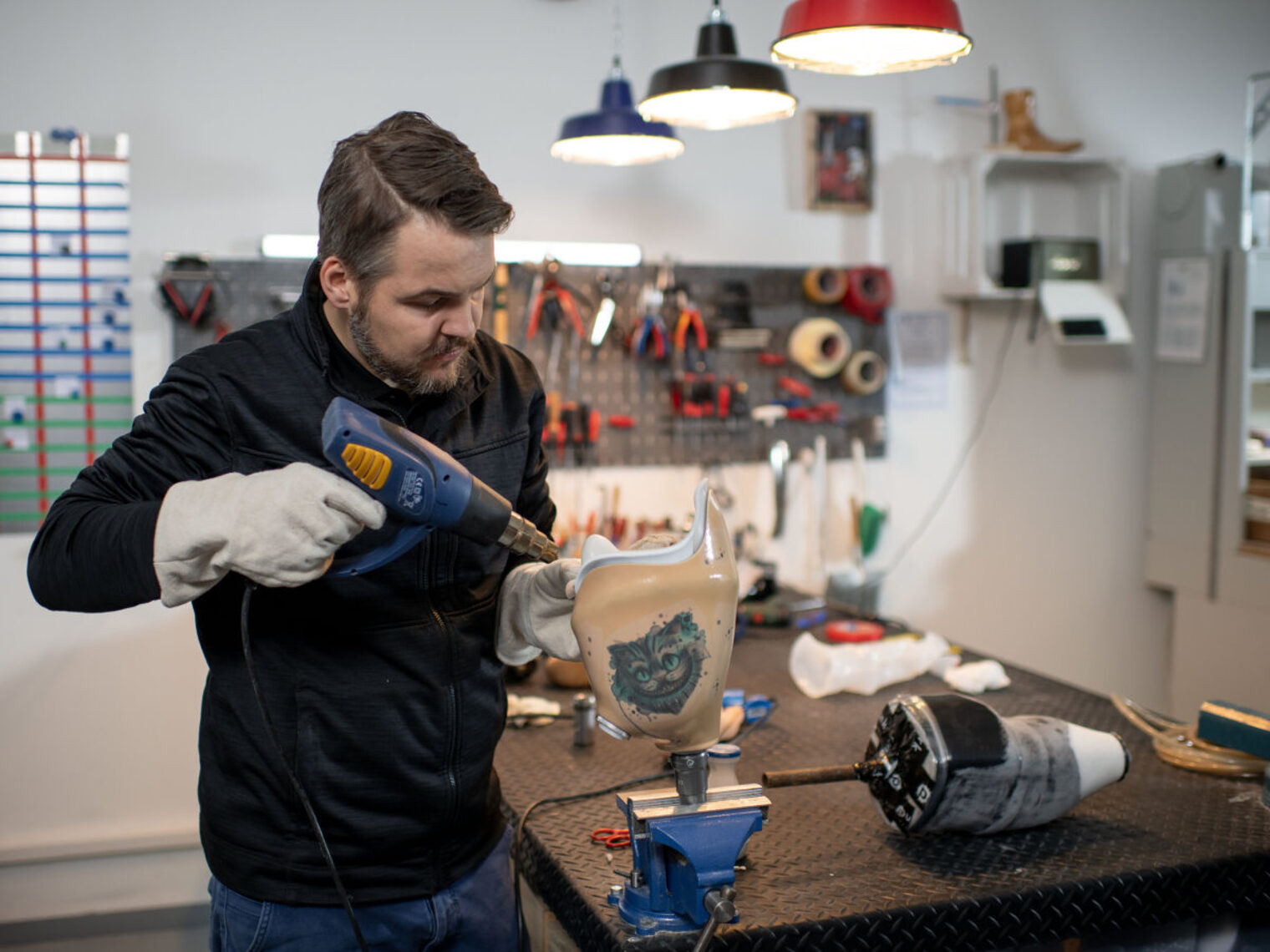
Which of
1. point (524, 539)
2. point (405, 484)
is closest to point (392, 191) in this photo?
point (405, 484)

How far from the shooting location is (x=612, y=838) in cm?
140

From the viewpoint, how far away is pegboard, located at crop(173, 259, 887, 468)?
294 centimetres

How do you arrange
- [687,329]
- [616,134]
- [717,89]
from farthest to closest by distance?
A: [687,329], [616,134], [717,89]

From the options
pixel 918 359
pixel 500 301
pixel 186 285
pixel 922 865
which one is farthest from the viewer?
pixel 918 359

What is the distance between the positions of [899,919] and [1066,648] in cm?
259

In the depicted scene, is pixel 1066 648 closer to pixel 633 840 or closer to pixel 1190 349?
pixel 1190 349

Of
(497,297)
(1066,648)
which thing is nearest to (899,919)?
(497,297)

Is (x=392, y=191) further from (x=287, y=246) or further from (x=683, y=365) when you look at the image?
(x=683, y=365)

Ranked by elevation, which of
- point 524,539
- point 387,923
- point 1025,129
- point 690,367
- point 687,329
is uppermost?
point 1025,129

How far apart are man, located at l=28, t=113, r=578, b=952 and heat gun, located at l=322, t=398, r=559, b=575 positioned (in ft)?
0.11

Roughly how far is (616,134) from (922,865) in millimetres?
1618

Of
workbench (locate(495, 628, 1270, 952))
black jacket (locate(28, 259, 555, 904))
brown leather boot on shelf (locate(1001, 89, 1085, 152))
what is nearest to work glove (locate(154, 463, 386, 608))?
black jacket (locate(28, 259, 555, 904))

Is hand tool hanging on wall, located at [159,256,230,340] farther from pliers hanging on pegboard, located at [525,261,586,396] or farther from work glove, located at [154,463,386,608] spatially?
work glove, located at [154,463,386,608]

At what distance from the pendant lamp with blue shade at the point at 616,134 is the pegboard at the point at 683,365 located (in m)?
0.45
